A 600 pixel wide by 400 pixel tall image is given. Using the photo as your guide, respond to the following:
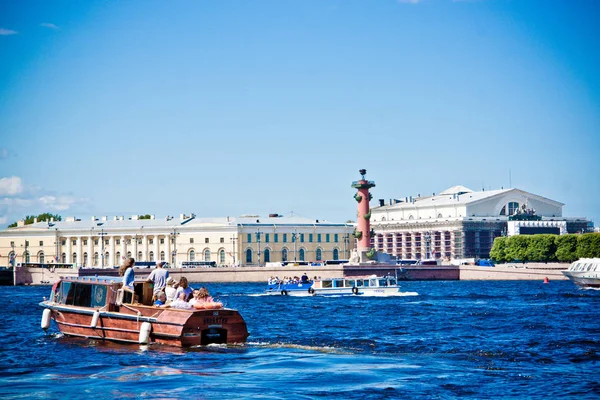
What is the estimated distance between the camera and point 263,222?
11825 cm

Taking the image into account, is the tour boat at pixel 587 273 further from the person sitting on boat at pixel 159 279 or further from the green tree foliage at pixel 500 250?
the person sitting on boat at pixel 159 279

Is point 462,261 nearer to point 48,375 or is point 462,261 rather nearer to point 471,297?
point 471,297

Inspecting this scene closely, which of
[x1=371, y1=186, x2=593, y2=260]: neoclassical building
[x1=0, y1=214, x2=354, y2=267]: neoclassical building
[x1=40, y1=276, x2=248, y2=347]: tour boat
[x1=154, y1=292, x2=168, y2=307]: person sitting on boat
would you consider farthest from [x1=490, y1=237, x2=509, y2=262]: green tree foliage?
[x1=154, y1=292, x2=168, y2=307]: person sitting on boat

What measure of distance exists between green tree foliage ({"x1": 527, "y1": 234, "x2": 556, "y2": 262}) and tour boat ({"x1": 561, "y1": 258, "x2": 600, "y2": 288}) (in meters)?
31.5

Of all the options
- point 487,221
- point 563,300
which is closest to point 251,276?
point 487,221

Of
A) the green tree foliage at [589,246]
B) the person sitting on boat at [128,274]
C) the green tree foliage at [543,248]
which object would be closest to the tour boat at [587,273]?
the green tree foliage at [589,246]

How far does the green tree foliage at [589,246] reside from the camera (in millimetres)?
96963

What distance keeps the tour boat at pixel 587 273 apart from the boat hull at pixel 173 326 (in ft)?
157

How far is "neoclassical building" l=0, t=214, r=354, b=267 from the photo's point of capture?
115500mm

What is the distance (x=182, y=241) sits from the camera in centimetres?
11644

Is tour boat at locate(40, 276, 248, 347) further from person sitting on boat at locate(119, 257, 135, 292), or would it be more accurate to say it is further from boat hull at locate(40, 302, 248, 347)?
person sitting on boat at locate(119, 257, 135, 292)

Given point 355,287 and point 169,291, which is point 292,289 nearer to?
point 355,287

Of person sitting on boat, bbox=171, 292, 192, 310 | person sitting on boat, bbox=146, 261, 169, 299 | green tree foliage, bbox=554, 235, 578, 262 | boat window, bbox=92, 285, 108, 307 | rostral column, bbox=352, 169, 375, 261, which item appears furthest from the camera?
green tree foliage, bbox=554, 235, 578, 262

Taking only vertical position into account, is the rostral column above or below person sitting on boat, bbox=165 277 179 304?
above
